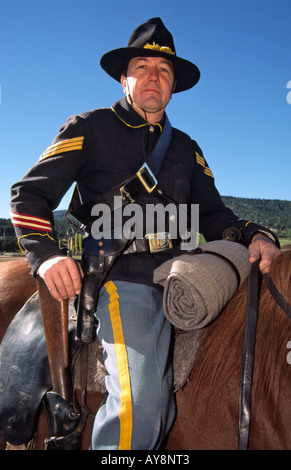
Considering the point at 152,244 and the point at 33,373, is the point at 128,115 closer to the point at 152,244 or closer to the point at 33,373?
the point at 152,244

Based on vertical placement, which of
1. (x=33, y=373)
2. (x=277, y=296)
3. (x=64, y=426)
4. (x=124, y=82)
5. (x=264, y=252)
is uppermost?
(x=124, y=82)

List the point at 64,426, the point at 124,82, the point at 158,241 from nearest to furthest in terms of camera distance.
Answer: the point at 64,426 → the point at 158,241 → the point at 124,82

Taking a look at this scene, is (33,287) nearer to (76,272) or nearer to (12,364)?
(12,364)

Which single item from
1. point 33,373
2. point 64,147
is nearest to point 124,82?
point 64,147

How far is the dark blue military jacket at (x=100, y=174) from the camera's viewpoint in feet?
7.44

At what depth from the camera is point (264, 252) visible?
2.23m

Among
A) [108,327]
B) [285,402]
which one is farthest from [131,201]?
[285,402]

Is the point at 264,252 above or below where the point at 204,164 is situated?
below

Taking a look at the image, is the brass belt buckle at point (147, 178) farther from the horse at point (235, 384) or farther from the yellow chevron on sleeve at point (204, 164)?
the horse at point (235, 384)

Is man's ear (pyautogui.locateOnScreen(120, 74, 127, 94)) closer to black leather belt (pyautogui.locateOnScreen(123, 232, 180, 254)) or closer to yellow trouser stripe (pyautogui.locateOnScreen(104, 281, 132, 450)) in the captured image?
black leather belt (pyautogui.locateOnScreen(123, 232, 180, 254))

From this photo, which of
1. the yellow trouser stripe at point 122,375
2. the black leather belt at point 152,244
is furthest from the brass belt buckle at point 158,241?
the yellow trouser stripe at point 122,375

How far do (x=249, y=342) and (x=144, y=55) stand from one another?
227cm

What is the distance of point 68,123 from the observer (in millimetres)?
2514

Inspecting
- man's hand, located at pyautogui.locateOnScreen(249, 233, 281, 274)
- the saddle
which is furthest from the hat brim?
the saddle
